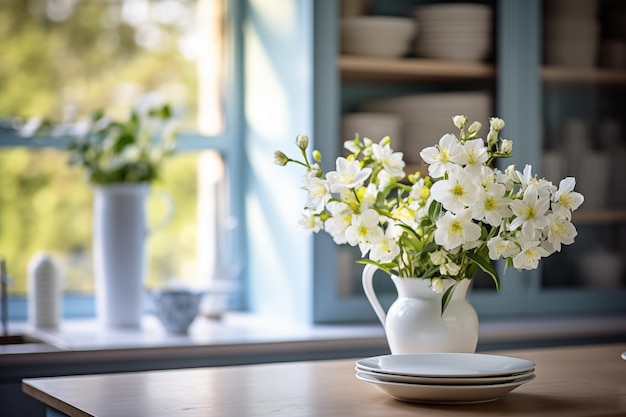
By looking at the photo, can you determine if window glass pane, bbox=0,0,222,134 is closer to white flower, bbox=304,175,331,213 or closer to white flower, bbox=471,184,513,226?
white flower, bbox=304,175,331,213

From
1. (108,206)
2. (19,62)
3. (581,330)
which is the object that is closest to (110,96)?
(19,62)

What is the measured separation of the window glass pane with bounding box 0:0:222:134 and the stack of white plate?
1.80 m

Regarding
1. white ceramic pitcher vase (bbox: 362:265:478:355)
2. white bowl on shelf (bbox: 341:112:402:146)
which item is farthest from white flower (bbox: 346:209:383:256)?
white bowl on shelf (bbox: 341:112:402:146)

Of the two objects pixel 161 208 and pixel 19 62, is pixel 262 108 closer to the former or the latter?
pixel 161 208

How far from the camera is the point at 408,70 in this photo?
3086mm

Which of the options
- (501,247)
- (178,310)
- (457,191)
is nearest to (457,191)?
(457,191)

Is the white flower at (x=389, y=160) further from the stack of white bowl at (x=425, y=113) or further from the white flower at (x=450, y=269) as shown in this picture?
the stack of white bowl at (x=425, y=113)

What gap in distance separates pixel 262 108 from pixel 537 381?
1674mm

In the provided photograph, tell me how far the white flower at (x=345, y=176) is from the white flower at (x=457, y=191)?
0.13 metres

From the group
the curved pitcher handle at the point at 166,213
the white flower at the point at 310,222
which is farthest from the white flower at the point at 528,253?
the curved pitcher handle at the point at 166,213

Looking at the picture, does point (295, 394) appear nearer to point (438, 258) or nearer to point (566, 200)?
point (438, 258)

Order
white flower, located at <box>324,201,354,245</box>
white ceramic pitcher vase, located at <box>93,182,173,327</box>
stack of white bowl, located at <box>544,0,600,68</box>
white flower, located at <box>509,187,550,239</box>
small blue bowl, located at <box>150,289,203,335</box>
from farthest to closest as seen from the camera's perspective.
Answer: stack of white bowl, located at <box>544,0,600,68</box>, white ceramic pitcher vase, located at <box>93,182,173,327</box>, small blue bowl, located at <box>150,289,203,335</box>, white flower, located at <box>324,201,354,245</box>, white flower, located at <box>509,187,550,239</box>

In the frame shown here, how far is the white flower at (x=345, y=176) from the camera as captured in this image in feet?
5.50

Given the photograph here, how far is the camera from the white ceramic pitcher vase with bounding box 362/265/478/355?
67.9 inches
